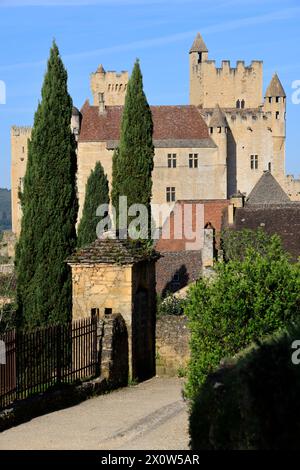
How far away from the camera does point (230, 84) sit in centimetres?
9025

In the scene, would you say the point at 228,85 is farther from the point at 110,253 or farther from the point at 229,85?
the point at 110,253

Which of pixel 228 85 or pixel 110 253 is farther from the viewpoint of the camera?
pixel 228 85

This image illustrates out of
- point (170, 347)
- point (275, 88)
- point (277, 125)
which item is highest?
point (275, 88)

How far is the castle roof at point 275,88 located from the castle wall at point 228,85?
4186 millimetres

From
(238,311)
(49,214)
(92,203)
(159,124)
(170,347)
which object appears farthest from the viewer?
(159,124)

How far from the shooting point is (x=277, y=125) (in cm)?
8188

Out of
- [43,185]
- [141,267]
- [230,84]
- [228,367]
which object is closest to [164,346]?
[141,267]

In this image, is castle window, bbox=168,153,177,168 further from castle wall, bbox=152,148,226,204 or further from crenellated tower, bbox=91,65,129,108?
crenellated tower, bbox=91,65,129,108

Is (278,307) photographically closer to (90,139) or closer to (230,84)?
(90,139)

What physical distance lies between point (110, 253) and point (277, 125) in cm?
6517

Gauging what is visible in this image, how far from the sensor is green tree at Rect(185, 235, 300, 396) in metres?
16.1

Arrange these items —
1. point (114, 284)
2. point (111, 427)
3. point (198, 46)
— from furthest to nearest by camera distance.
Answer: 1. point (198, 46)
2. point (114, 284)
3. point (111, 427)

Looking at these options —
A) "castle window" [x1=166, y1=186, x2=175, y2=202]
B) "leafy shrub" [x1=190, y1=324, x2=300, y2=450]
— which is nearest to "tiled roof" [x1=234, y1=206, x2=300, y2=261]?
"leafy shrub" [x1=190, y1=324, x2=300, y2=450]

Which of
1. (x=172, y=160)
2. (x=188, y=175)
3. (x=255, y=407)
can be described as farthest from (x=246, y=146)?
(x=255, y=407)
